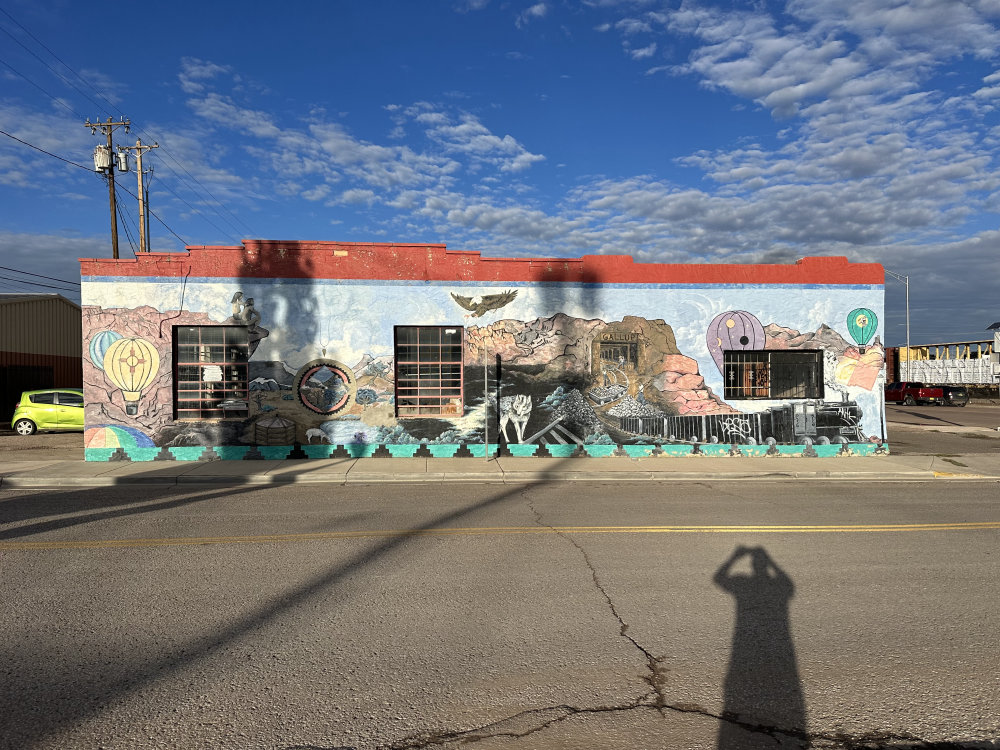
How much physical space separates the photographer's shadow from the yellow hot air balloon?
497 inches

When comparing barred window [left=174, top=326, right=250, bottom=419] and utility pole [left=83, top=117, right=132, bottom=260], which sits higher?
utility pole [left=83, top=117, right=132, bottom=260]

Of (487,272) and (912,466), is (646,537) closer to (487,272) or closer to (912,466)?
(487,272)

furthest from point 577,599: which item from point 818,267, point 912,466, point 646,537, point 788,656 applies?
point 818,267

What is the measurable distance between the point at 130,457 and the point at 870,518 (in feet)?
46.5

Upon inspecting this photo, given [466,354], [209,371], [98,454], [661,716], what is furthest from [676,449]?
[98,454]

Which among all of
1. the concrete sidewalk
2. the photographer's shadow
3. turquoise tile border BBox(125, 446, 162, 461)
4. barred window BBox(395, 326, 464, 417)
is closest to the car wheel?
the concrete sidewalk

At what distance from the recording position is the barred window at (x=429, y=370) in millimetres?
14172

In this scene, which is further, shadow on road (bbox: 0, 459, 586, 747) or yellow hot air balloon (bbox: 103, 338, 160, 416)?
yellow hot air balloon (bbox: 103, 338, 160, 416)

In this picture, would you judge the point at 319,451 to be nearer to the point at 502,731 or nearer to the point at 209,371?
the point at 209,371

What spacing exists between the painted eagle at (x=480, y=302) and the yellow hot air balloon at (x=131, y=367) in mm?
6759

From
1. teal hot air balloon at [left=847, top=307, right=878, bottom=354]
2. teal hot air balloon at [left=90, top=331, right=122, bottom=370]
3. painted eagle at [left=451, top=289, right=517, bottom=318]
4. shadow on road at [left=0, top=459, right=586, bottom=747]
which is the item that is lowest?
shadow on road at [left=0, top=459, right=586, bottom=747]

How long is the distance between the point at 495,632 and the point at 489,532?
9.77 feet

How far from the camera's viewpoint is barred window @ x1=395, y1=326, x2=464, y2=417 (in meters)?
14.2

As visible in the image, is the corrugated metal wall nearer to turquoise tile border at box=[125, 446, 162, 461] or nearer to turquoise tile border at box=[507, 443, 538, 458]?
turquoise tile border at box=[125, 446, 162, 461]
